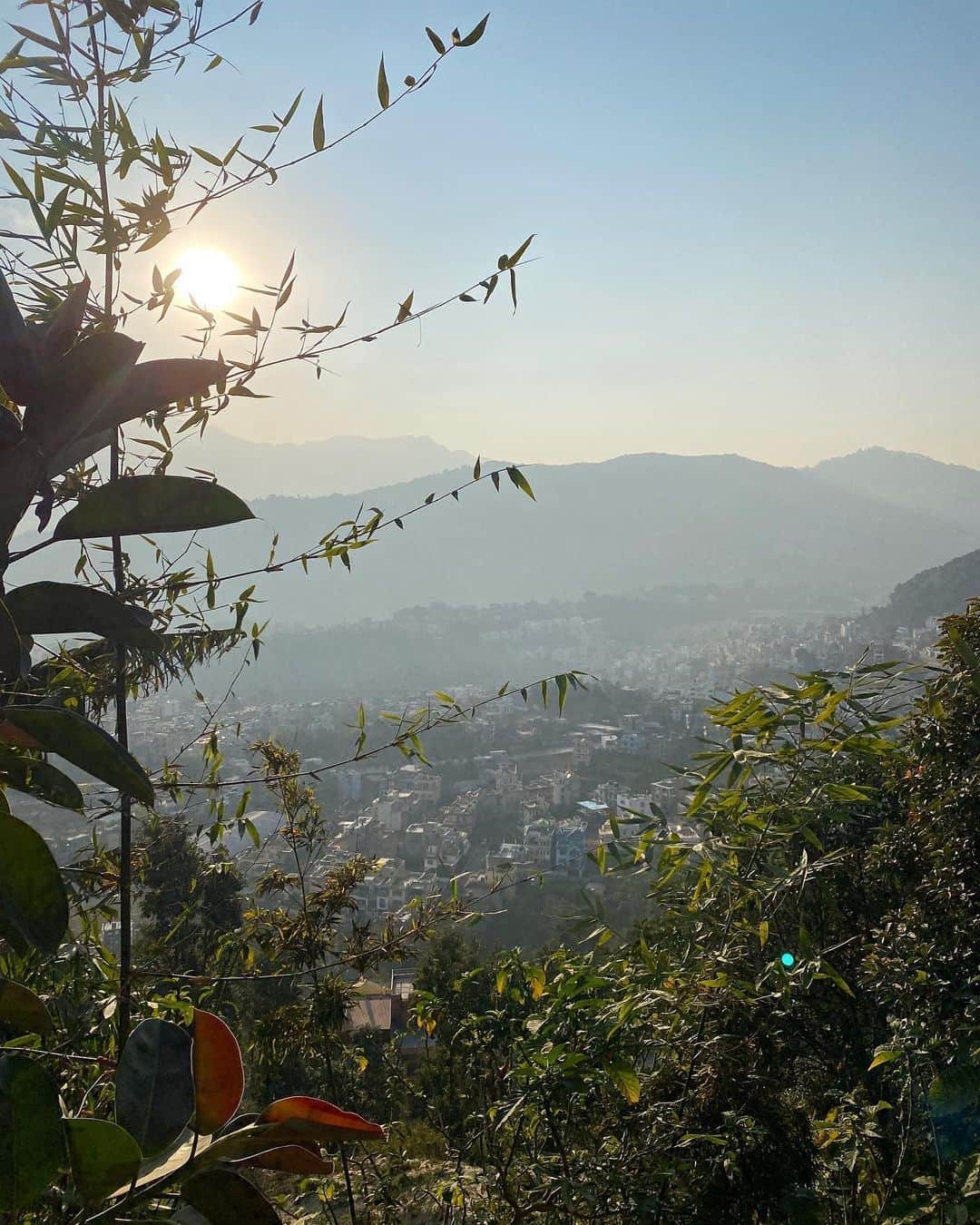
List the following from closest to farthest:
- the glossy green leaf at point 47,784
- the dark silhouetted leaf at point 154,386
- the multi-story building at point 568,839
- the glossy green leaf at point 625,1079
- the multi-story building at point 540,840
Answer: the dark silhouetted leaf at point 154,386 → the glossy green leaf at point 47,784 → the glossy green leaf at point 625,1079 → the multi-story building at point 568,839 → the multi-story building at point 540,840

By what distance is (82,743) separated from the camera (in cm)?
39

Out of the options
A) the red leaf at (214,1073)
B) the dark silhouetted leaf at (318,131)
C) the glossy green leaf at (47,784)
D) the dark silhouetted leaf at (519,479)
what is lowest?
the red leaf at (214,1073)

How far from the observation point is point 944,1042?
4.07 ft

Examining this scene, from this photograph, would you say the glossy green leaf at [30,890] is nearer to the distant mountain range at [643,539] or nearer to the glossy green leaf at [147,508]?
the glossy green leaf at [147,508]

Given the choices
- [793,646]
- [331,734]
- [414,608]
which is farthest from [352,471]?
[331,734]

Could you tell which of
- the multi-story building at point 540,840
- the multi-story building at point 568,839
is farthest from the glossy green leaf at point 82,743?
the multi-story building at point 540,840

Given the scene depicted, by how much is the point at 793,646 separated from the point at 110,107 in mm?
31211

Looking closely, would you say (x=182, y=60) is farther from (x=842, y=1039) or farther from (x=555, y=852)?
(x=555, y=852)

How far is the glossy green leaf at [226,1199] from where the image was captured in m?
0.34

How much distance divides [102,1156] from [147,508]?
0.98ft

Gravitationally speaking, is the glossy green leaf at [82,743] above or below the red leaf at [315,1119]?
above

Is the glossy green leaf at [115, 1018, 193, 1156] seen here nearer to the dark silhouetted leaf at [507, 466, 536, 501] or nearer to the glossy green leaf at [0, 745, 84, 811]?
the glossy green leaf at [0, 745, 84, 811]

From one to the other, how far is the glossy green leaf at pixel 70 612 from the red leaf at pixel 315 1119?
0.87ft

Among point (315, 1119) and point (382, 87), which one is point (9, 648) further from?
point (382, 87)
